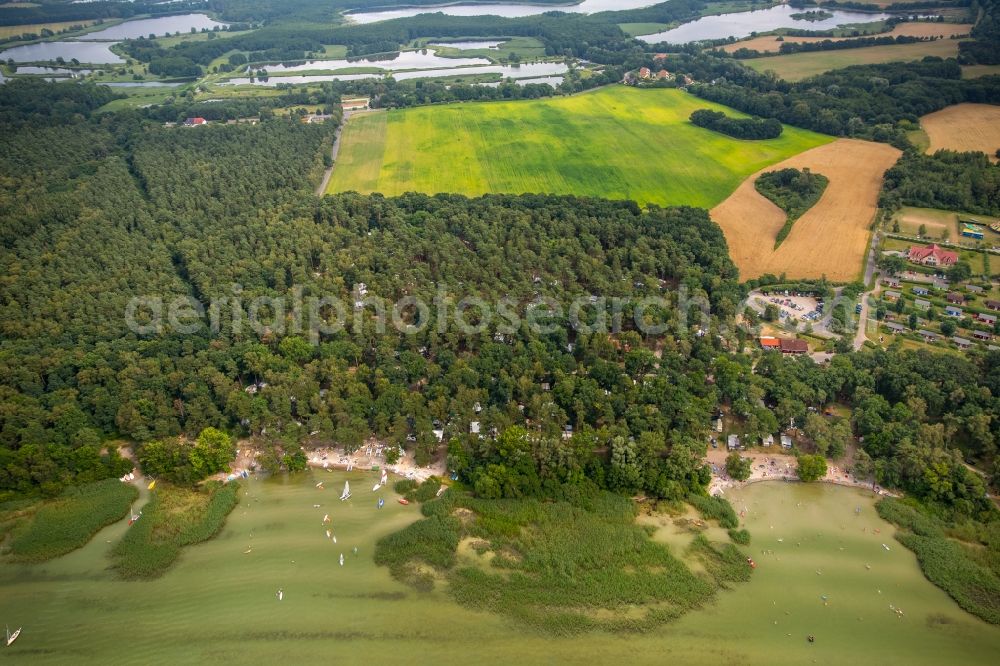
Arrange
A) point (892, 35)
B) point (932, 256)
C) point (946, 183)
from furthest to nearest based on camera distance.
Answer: point (892, 35) → point (946, 183) → point (932, 256)

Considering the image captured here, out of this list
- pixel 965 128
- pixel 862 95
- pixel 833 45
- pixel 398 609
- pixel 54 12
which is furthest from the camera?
pixel 54 12

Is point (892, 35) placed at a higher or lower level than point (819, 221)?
higher

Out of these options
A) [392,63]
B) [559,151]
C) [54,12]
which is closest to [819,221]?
[559,151]

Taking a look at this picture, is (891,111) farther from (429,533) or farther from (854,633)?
(429,533)

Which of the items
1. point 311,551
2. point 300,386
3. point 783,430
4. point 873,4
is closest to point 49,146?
point 300,386

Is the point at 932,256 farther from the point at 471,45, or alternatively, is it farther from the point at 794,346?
the point at 471,45

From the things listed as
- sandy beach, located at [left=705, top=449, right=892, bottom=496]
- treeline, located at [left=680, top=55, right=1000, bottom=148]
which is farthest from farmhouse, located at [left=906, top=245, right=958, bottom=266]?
sandy beach, located at [left=705, top=449, right=892, bottom=496]

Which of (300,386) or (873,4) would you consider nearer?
(300,386)
